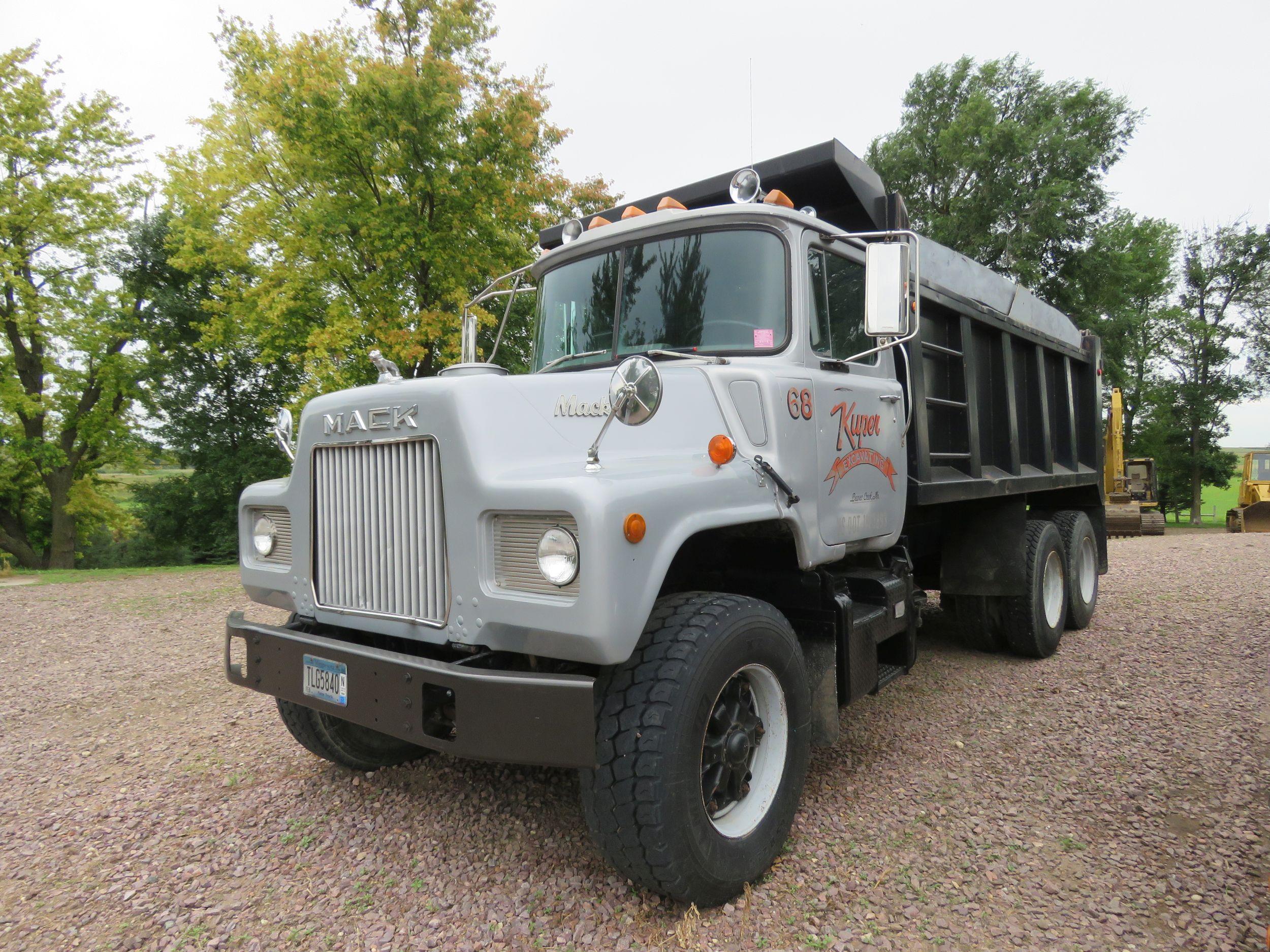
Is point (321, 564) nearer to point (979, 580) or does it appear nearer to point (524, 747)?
point (524, 747)

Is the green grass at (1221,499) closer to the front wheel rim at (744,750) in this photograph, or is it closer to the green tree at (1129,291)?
the green tree at (1129,291)

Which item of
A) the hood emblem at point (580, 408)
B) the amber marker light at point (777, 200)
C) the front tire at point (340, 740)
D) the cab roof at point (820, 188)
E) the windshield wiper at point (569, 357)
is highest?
the cab roof at point (820, 188)

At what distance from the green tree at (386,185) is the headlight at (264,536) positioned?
783cm

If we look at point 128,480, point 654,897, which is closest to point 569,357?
point 654,897

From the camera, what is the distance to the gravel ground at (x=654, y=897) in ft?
8.50

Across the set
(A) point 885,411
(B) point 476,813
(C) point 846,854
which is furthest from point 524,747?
(A) point 885,411

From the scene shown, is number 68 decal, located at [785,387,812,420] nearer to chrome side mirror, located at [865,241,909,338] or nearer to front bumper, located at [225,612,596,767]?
chrome side mirror, located at [865,241,909,338]

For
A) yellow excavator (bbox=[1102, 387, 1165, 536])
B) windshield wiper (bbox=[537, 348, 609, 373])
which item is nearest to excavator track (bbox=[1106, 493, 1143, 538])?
yellow excavator (bbox=[1102, 387, 1165, 536])

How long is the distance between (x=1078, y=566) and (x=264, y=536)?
250 inches

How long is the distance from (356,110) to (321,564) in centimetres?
1095

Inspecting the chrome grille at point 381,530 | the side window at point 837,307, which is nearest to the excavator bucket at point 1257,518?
the side window at point 837,307

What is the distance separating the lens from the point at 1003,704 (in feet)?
15.7

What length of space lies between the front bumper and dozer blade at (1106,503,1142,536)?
65.9 ft

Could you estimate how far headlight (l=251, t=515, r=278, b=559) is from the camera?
3408 mm
